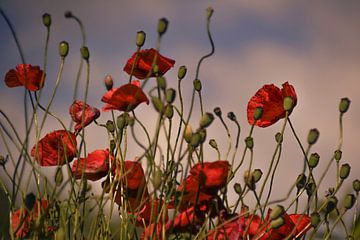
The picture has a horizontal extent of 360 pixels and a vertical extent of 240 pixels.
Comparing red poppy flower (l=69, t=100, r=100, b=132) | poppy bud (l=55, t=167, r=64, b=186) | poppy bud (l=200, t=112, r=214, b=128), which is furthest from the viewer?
red poppy flower (l=69, t=100, r=100, b=132)

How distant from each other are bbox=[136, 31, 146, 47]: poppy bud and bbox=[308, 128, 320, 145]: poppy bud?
0.88 feet

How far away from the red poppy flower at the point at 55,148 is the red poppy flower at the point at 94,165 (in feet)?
0.11

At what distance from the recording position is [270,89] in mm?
1058

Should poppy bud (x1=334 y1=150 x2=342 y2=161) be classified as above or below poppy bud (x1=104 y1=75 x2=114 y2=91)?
below

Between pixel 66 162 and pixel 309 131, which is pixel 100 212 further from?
pixel 309 131

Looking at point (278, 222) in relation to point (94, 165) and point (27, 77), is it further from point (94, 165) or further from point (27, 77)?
point (27, 77)

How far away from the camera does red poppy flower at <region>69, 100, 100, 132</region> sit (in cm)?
104

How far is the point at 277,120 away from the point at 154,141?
235 millimetres

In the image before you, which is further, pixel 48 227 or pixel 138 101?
pixel 48 227

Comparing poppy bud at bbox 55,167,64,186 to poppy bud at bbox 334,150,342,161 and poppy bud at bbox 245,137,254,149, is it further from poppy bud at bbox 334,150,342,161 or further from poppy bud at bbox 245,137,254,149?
poppy bud at bbox 334,150,342,161

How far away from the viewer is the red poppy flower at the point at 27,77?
1.05 m

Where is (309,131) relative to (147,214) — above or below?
above

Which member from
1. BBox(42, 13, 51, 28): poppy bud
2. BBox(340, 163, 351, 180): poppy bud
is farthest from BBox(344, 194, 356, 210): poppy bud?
BBox(42, 13, 51, 28): poppy bud

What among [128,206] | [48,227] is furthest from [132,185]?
[48,227]
